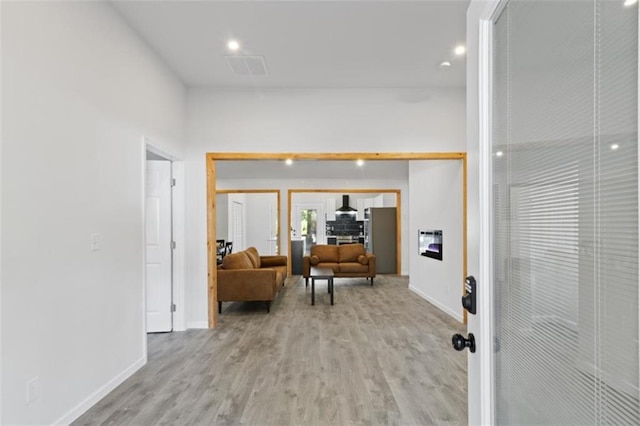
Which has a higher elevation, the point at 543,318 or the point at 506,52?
the point at 506,52

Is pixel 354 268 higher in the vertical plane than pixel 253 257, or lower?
lower

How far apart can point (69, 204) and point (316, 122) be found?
278cm

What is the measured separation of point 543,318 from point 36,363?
96.5 inches

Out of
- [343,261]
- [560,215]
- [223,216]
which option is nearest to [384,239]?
[343,261]

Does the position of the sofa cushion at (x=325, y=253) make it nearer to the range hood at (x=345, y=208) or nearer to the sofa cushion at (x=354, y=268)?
the sofa cushion at (x=354, y=268)

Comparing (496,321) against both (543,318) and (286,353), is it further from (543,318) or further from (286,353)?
(286,353)

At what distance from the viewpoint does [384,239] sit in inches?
339

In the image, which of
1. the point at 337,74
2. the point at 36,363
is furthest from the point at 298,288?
the point at 36,363

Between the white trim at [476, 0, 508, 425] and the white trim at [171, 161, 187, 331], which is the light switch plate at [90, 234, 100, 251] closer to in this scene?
the white trim at [171, 161, 187, 331]

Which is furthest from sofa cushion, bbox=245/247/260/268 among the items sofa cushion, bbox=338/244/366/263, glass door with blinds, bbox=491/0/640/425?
glass door with blinds, bbox=491/0/640/425

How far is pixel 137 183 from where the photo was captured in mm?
3086

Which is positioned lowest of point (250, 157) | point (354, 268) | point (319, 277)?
point (354, 268)

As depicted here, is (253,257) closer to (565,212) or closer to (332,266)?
(332,266)

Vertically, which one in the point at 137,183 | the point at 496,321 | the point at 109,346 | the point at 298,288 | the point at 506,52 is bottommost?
the point at 298,288
